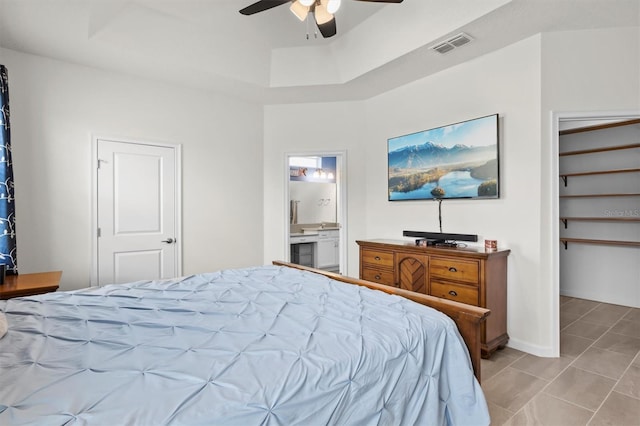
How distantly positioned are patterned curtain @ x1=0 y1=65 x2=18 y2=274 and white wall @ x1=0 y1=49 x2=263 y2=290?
243 millimetres

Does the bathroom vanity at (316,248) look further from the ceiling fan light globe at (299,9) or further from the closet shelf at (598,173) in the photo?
the ceiling fan light globe at (299,9)

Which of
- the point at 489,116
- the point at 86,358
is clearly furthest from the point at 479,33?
the point at 86,358

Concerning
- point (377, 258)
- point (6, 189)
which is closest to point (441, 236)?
point (377, 258)

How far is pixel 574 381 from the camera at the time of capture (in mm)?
2443

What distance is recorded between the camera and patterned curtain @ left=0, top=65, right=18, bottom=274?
2.79 metres

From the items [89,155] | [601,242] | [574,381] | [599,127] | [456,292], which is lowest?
[574,381]

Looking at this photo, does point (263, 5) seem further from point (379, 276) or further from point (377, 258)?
point (379, 276)

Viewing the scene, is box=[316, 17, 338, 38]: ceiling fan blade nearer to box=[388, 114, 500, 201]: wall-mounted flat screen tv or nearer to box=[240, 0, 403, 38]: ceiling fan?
box=[240, 0, 403, 38]: ceiling fan

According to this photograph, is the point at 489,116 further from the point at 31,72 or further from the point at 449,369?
the point at 31,72

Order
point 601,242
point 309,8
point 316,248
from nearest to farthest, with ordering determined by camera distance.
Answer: point 309,8
point 601,242
point 316,248

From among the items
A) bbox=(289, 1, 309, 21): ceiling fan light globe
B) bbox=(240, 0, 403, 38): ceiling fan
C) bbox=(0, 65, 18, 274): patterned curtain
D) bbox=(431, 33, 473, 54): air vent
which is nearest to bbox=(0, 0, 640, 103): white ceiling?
bbox=(431, 33, 473, 54): air vent

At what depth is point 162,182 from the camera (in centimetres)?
385

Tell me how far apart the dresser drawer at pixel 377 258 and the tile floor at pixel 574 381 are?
1259mm

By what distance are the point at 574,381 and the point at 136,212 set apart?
4251 millimetres
